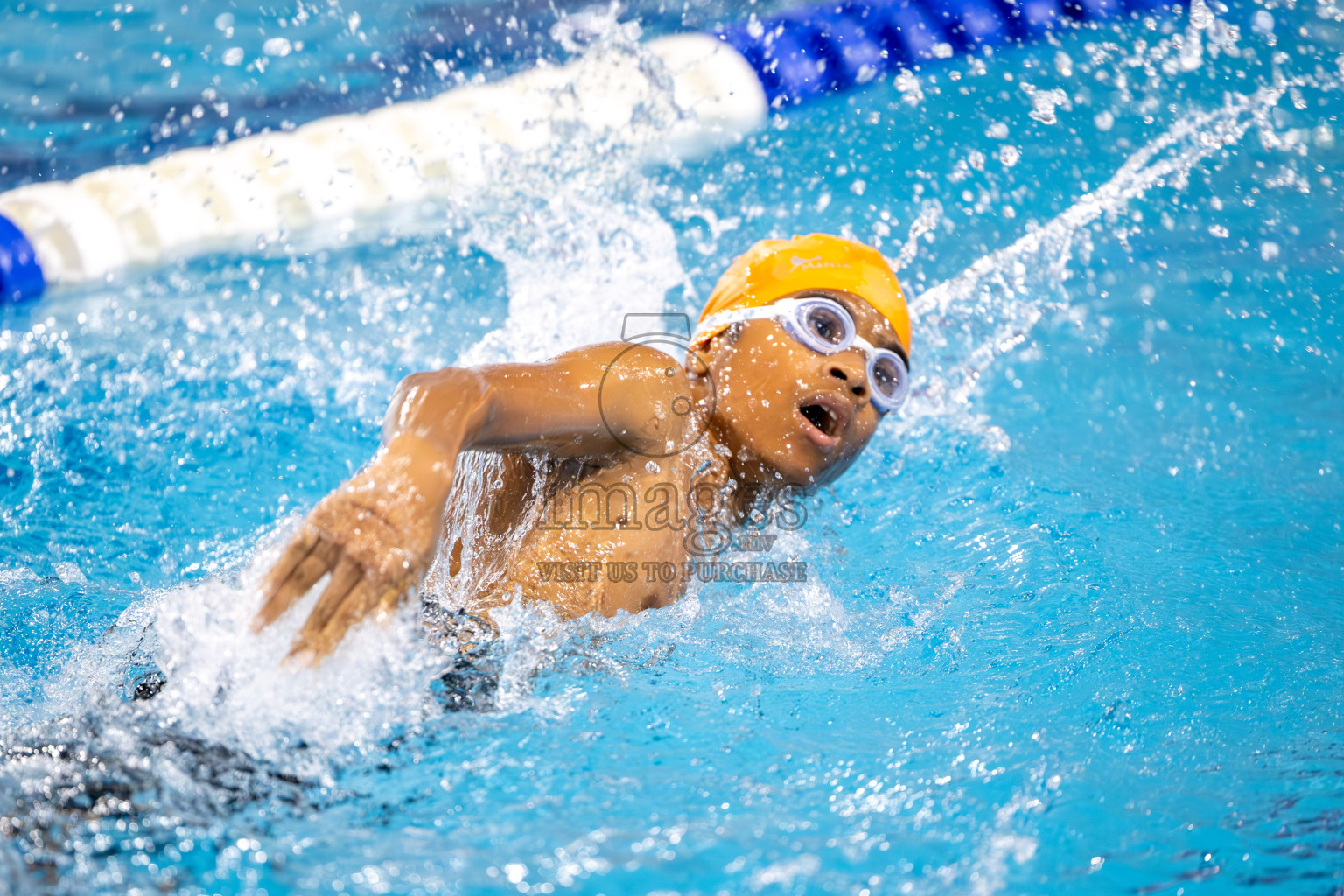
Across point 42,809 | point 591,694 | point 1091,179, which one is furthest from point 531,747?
point 1091,179

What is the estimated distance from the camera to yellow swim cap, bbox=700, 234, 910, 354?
7.18 ft

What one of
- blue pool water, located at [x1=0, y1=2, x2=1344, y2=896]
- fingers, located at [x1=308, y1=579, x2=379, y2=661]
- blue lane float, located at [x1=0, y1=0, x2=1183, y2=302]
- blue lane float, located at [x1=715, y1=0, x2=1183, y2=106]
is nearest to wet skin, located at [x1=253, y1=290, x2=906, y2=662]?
fingers, located at [x1=308, y1=579, x2=379, y2=661]

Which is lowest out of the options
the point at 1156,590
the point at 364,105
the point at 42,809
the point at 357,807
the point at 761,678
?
the point at 42,809

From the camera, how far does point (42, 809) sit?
4.45 feet

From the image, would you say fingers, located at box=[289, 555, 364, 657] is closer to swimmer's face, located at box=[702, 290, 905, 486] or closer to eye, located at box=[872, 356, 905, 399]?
swimmer's face, located at box=[702, 290, 905, 486]

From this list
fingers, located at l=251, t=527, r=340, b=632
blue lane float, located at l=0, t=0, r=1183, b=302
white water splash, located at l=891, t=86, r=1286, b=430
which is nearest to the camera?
fingers, located at l=251, t=527, r=340, b=632

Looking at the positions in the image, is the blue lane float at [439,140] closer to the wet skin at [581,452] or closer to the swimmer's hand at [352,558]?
the wet skin at [581,452]

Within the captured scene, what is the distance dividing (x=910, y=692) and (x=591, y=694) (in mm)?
612

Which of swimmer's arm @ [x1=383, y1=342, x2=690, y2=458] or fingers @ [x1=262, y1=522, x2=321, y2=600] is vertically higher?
swimmer's arm @ [x1=383, y1=342, x2=690, y2=458]

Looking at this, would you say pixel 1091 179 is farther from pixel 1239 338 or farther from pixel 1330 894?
pixel 1330 894

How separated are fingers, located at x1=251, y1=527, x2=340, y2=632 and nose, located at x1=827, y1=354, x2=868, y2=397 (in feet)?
3.45

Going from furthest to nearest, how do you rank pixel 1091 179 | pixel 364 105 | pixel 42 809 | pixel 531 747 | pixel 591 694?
pixel 364 105 < pixel 1091 179 < pixel 591 694 < pixel 531 747 < pixel 42 809

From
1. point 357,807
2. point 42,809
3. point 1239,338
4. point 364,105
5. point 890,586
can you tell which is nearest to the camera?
point 42,809

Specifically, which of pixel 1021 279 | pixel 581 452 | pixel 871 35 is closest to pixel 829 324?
pixel 581 452
